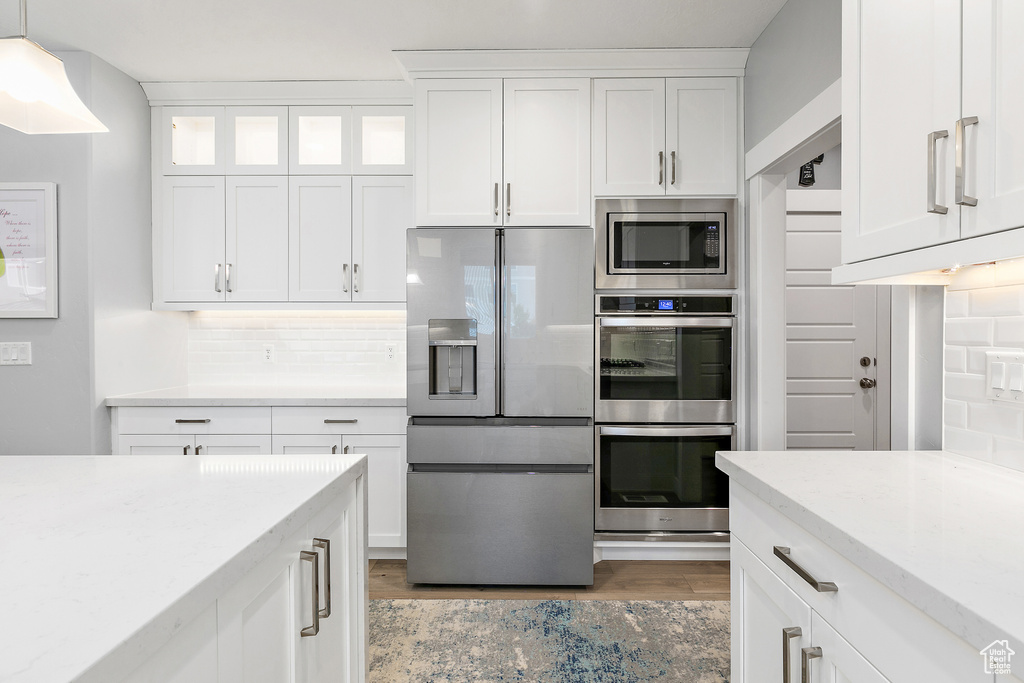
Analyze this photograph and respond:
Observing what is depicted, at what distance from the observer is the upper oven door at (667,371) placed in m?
2.66

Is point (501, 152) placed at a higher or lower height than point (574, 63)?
lower

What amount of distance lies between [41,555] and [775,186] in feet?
9.19

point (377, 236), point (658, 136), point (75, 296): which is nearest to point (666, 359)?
point (658, 136)

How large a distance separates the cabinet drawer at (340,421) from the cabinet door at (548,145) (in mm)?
1252

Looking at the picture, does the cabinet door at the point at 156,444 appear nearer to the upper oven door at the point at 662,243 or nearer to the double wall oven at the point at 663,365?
the double wall oven at the point at 663,365

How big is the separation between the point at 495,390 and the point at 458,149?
1205 mm

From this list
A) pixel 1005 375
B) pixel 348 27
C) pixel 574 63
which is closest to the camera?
pixel 1005 375

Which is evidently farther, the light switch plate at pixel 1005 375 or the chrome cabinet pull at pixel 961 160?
the light switch plate at pixel 1005 375

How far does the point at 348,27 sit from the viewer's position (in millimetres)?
2445

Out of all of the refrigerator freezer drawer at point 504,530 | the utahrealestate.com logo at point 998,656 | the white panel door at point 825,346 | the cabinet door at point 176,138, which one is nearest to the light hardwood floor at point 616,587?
the refrigerator freezer drawer at point 504,530

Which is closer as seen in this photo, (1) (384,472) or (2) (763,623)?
(2) (763,623)

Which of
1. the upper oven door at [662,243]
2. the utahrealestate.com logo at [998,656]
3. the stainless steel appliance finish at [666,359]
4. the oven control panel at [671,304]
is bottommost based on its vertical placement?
the utahrealestate.com logo at [998,656]

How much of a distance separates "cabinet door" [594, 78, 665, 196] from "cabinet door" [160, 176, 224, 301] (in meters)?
2.10

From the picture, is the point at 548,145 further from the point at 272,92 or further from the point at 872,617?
the point at 872,617
